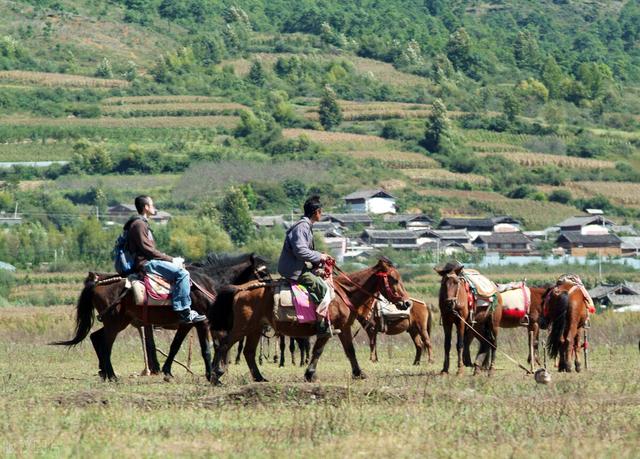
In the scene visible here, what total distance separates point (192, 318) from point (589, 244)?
83.1 m

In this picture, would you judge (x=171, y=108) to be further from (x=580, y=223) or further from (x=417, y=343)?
(x=417, y=343)

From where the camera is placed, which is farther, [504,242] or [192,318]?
[504,242]

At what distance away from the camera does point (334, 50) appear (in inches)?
7470

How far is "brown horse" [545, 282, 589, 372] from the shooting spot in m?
21.7

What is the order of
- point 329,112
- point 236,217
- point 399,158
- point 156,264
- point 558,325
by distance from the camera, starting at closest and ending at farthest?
point 156,264, point 558,325, point 236,217, point 399,158, point 329,112

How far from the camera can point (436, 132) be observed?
136 meters

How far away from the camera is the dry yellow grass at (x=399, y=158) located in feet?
417

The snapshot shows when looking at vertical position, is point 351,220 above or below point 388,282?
below

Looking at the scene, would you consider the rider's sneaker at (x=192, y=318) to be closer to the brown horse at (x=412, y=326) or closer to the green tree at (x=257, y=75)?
the brown horse at (x=412, y=326)

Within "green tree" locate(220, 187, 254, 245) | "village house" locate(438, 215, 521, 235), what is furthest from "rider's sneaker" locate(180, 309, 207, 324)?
"village house" locate(438, 215, 521, 235)

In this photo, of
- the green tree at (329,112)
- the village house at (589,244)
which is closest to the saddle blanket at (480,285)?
the village house at (589,244)

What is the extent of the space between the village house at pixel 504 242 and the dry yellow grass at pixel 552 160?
29.0 m

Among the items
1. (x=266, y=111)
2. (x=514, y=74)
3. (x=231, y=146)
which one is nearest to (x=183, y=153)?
(x=231, y=146)

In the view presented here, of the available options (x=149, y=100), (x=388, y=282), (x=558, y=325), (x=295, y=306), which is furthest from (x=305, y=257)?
(x=149, y=100)
